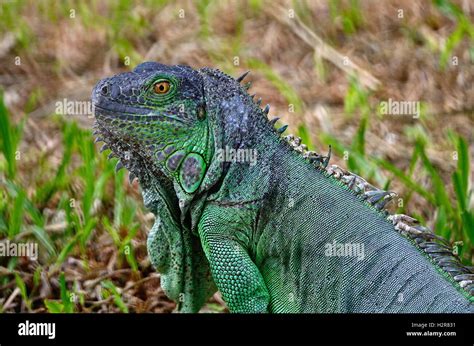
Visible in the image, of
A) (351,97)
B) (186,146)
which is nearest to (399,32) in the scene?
(351,97)

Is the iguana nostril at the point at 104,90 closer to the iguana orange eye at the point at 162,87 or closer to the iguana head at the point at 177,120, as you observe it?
the iguana head at the point at 177,120

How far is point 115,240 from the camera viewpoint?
505 centimetres

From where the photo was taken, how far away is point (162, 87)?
3.84m

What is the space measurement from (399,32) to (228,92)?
4153 mm

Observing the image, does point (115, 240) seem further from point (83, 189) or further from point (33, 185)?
point (33, 185)
